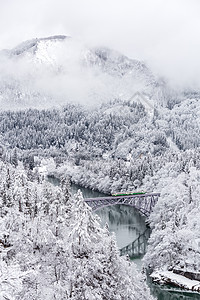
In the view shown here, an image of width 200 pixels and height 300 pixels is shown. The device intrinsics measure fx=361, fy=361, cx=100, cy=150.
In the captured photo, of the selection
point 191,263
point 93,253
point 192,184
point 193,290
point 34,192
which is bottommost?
point 193,290

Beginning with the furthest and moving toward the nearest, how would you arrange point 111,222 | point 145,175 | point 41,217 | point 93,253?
1. point 145,175
2. point 111,222
3. point 41,217
4. point 93,253

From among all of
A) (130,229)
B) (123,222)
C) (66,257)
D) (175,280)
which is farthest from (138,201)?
(66,257)

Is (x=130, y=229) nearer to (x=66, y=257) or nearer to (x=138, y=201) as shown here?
(x=138, y=201)

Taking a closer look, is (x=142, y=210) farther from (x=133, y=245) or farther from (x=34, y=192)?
(x=34, y=192)

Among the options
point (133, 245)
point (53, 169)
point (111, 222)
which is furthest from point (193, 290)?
point (53, 169)

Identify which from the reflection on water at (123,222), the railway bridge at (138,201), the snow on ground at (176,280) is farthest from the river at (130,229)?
the railway bridge at (138,201)

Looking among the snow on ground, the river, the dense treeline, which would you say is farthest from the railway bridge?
the dense treeline

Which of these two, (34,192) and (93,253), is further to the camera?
(34,192)
